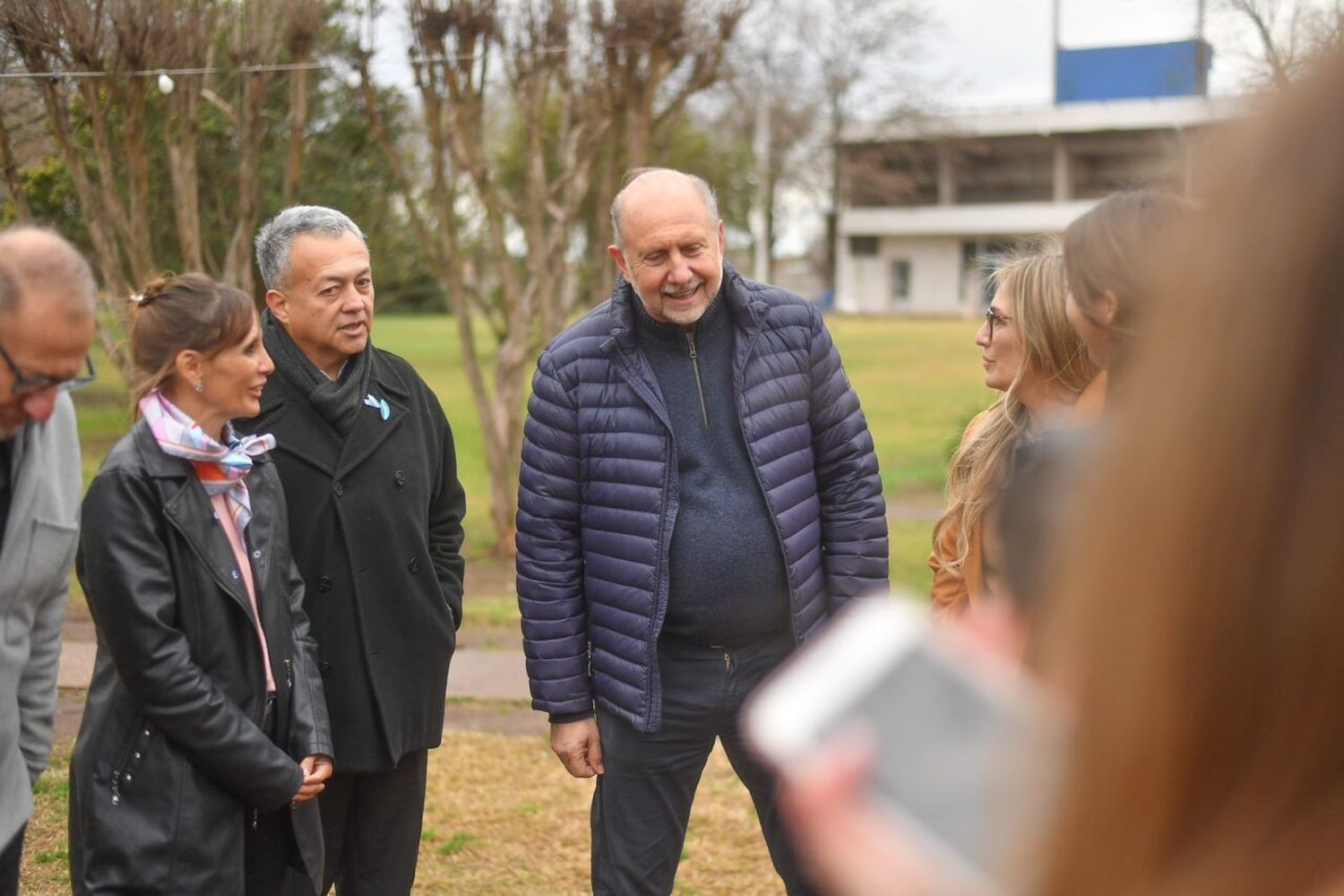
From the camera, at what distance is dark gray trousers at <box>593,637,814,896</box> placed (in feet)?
12.4

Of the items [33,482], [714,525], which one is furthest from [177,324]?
[714,525]

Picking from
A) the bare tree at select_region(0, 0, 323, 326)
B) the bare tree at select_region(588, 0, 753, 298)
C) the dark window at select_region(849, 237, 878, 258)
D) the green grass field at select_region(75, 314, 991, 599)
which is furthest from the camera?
the dark window at select_region(849, 237, 878, 258)

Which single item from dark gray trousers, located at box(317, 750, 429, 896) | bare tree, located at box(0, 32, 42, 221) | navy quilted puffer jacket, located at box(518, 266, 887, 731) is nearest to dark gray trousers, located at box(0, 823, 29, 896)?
dark gray trousers, located at box(317, 750, 429, 896)

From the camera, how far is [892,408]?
75.2 ft

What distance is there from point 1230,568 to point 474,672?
691cm

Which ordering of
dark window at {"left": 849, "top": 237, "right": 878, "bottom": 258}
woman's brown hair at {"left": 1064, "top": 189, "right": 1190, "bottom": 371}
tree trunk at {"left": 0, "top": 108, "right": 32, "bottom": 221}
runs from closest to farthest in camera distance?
1. woman's brown hair at {"left": 1064, "top": 189, "right": 1190, "bottom": 371}
2. tree trunk at {"left": 0, "top": 108, "right": 32, "bottom": 221}
3. dark window at {"left": 849, "top": 237, "right": 878, "bottom": 258}

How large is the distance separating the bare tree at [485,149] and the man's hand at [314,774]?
6.85 m

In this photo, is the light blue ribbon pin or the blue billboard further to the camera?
the blue billboard

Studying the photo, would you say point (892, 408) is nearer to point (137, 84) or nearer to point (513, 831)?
point (137, 84)

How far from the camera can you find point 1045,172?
60594 mm

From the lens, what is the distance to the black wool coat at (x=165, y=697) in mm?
3105

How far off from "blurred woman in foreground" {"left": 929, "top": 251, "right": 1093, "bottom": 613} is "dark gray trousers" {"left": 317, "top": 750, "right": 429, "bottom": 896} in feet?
5.38

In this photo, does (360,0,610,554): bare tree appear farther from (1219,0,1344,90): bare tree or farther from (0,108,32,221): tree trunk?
(1219,0,1344,90): bare tree

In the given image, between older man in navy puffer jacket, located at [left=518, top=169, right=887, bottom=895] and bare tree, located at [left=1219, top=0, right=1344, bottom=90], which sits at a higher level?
bare tree, located at [left=1219, top=0, right=1344, bottom=90]
